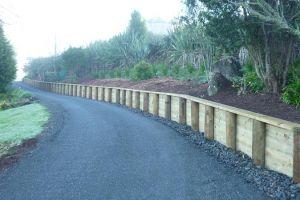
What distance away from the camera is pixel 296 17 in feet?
32.6

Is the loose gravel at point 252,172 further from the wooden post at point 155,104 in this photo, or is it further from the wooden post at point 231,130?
the wooden post at point 155,104

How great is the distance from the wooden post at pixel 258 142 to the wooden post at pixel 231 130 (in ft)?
3.91

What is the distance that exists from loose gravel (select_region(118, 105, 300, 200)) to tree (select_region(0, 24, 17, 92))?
2546cm

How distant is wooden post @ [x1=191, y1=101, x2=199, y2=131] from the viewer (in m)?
12.1

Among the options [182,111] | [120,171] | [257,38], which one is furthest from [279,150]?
[182,111]

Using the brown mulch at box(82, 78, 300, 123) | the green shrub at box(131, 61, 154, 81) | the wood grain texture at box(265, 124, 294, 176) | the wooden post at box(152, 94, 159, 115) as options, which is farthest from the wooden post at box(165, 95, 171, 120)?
the green shrub at box(131, 61, 154, 81)

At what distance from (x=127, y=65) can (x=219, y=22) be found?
997 inches

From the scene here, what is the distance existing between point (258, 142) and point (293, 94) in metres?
2.58

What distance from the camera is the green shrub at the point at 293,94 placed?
31.6 feet

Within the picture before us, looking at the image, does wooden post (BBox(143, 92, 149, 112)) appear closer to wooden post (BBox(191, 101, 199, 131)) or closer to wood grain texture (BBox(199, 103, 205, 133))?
wooden post (BBox(191, 101, 199, 131))

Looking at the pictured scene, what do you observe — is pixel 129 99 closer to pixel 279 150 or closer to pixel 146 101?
pixel 146 101

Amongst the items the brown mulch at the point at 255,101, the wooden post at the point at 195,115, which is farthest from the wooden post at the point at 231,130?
the wooden post at the point at 195,115

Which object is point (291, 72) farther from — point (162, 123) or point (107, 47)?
point (107, 47)

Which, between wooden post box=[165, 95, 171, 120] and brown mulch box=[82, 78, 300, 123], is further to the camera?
wooden post box=[165, 95, 171, 120]
